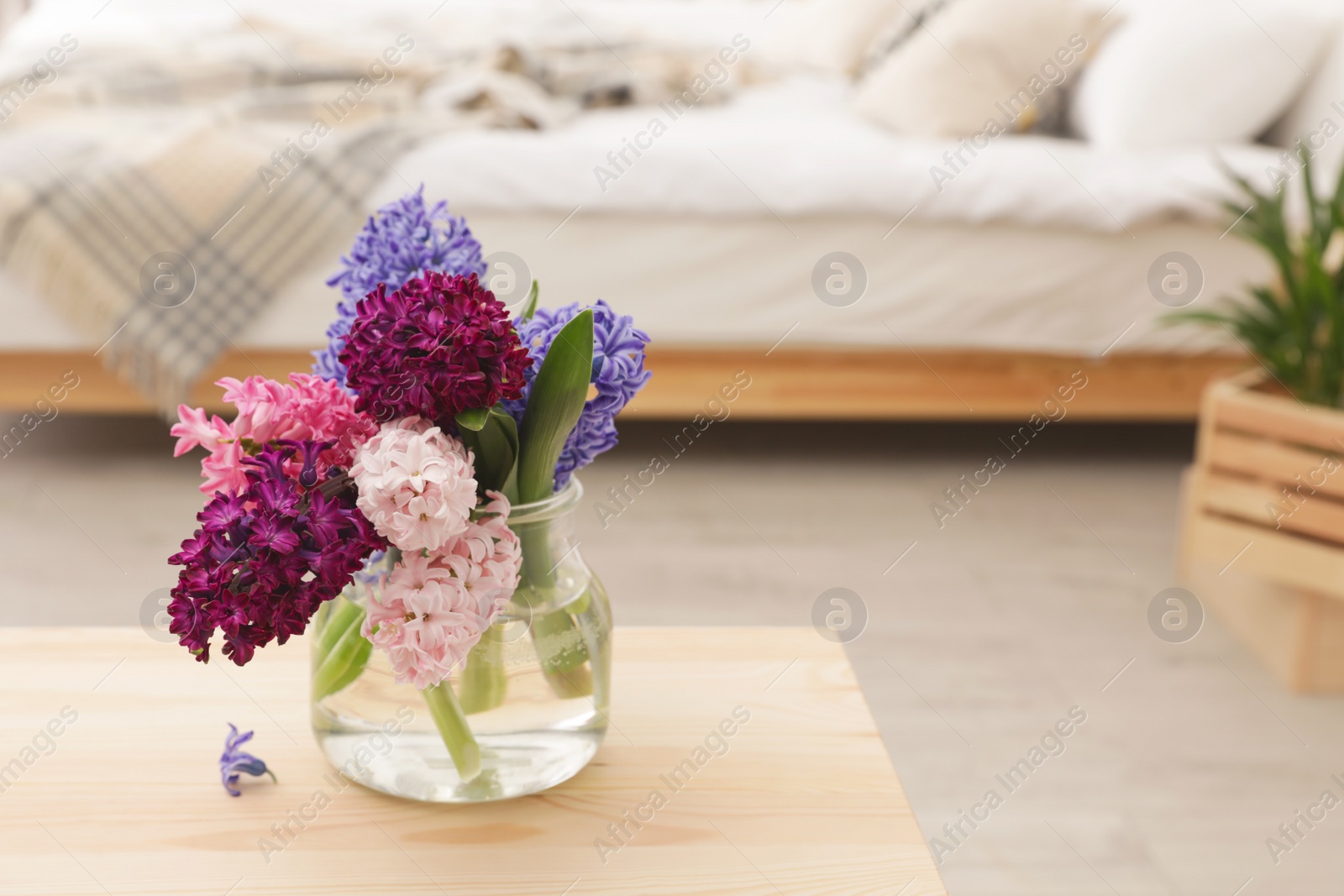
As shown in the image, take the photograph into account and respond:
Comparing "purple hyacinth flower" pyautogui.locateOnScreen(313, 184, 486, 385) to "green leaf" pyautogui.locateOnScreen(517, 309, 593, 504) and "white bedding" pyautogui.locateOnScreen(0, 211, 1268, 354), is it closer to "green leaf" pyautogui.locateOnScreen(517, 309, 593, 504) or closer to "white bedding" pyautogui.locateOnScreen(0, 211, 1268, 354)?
"green leaf" pyautogui.locateOnScreen(517, 309, 593, 504)

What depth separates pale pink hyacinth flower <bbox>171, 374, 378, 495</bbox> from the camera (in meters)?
0.60

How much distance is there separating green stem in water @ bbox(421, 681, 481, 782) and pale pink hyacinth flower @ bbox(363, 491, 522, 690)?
36 mm

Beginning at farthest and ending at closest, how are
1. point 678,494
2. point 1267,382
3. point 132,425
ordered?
point 132,425 < point 678,494 < point 1267,382

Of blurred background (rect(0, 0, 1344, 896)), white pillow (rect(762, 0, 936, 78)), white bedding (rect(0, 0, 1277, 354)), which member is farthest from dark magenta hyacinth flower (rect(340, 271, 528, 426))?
white pillow (rect(762, 0, 936, 78))

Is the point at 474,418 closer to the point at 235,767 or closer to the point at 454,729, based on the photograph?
the point at 454,729

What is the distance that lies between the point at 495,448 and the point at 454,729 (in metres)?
0.16

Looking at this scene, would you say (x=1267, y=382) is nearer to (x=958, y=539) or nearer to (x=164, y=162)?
(x=958, y=539)

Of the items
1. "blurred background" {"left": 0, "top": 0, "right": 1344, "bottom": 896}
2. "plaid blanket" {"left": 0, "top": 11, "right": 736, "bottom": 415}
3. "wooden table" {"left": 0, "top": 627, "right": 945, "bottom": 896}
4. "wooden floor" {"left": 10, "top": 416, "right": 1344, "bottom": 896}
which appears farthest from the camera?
"plaid blanket" {"left": 0, "top": 11, "right": 736, "bottom": 415}

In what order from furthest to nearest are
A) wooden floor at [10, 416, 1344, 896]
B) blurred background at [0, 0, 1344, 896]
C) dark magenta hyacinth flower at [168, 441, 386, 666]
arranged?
blurred background at [0, 0, 1344, 896], wooden floor at [10, 416, 1344, 896], dark magenta hyacinth flower at [168, 441, 386, 666]

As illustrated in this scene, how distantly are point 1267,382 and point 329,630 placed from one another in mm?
1490

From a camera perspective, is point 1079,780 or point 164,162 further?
point 164,162

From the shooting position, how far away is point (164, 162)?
2004 mm

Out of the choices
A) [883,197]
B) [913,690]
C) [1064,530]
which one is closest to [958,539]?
[1064,530]

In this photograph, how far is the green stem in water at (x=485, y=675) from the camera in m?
0.65
